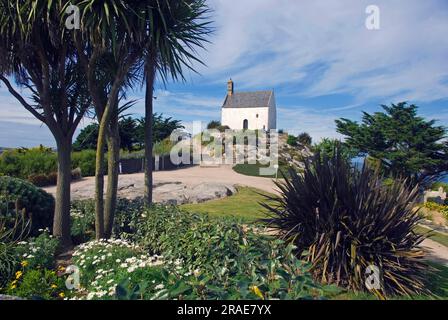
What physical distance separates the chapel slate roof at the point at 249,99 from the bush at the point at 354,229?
5082 cm

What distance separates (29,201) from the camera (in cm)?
620

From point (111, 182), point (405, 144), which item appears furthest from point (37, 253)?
point (405, 144)

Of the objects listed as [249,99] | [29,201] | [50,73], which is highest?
[249,99]

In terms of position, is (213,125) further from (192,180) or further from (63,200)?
(63,200)

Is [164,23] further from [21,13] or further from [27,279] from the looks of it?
[27,279]

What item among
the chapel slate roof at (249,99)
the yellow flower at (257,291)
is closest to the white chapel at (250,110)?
the chapel slate roof at (249,99)

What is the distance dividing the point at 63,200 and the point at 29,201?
775 millimetres

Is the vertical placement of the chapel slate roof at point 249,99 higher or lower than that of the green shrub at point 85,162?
higher

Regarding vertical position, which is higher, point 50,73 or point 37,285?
point 50,73

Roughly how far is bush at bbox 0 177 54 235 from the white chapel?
158 ft

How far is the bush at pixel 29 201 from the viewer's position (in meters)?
5.78

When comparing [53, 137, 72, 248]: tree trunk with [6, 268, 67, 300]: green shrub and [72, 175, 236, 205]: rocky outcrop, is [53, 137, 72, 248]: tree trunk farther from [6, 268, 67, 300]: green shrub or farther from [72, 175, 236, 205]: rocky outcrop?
[72, 175, 236, 205]: rocky outcrop

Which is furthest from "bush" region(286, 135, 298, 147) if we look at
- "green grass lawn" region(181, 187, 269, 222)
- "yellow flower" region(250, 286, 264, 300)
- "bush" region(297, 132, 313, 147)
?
"yellow flower" region(250, 286, 264, 300)

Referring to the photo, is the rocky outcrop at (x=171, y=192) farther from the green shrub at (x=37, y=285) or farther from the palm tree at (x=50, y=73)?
the green shrub at (x=37, y=285)
